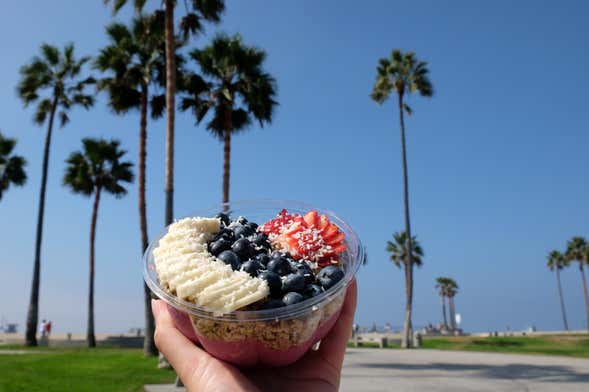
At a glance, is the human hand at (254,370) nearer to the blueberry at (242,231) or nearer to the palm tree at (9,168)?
the blueberry at (242,231)

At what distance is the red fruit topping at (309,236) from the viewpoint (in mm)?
2133

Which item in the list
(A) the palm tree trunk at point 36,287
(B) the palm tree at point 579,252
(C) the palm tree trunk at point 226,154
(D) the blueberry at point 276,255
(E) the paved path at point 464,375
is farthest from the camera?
(B) the palm tree at point 579,252

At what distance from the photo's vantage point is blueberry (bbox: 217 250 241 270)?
6.45 ft

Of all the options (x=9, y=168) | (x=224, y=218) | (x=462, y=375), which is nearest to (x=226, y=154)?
(x=462, y=375)

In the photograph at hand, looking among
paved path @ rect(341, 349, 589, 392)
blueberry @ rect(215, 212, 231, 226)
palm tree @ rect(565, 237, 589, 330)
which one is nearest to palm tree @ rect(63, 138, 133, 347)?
paved path @ rect(341, 349, 589, 392)

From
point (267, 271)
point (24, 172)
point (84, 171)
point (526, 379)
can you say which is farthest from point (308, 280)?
point (24, 172)

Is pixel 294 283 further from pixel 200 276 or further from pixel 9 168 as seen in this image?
pixel 9 168

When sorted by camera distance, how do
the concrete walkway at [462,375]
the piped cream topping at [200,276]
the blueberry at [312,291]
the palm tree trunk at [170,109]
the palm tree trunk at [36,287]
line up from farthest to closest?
the palm tree trunk at [36,287] → the palm tree trunk at [170,109] → the concrete walkway at [462,375] → the blueberry at [312,291] → the piped cream topping at [200,276]

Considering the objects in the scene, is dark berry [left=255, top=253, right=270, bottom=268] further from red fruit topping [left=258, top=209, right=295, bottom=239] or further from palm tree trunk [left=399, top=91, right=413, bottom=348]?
palm tree trunk [left=399, top=91, right=413, bottom=348]

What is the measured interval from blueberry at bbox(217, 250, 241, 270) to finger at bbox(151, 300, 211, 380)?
1.30 feet

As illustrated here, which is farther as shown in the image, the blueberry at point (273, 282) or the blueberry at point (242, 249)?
the blueberry at point (242, 249)

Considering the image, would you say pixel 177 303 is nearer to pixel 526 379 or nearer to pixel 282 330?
pixel 282 330

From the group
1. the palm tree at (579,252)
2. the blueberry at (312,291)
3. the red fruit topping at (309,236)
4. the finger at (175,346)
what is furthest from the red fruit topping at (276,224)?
the palm tree at (579,252)

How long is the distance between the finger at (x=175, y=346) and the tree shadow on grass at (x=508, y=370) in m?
10.5
